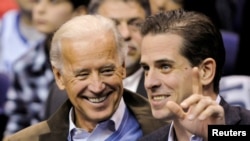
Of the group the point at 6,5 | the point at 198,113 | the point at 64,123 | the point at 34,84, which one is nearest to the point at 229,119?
the point at 198,113

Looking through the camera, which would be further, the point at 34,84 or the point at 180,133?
the point at 34,84

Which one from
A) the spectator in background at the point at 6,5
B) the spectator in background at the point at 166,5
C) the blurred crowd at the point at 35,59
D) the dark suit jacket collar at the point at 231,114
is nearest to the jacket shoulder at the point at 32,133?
the dark suit jacket collar at the point at 231,114

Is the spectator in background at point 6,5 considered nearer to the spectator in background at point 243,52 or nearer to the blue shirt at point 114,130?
the spectator in background at point 243,52

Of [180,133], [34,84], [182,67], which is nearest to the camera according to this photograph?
[180,133]

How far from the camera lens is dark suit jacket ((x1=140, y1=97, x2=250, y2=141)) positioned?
523 centimetres

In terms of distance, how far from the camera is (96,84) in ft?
18.6

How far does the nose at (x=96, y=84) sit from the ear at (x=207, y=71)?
0.57m

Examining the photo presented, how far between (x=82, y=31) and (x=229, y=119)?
3.09 feet

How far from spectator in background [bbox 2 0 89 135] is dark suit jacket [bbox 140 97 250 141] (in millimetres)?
2594

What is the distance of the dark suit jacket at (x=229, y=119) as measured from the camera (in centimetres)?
523

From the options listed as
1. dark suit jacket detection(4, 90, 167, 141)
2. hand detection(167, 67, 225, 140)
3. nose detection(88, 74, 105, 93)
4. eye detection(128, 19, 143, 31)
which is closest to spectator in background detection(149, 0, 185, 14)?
eye detection(128, 19, 143, 31)

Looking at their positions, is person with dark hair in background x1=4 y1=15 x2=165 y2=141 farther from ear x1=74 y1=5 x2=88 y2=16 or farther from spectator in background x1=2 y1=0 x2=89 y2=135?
spectator in background x1=2 y1=0 x2=89 y2=135

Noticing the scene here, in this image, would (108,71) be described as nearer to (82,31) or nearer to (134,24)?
(82,31)

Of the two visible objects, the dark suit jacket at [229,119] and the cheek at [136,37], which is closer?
the dark suit jacket at [229,119]
